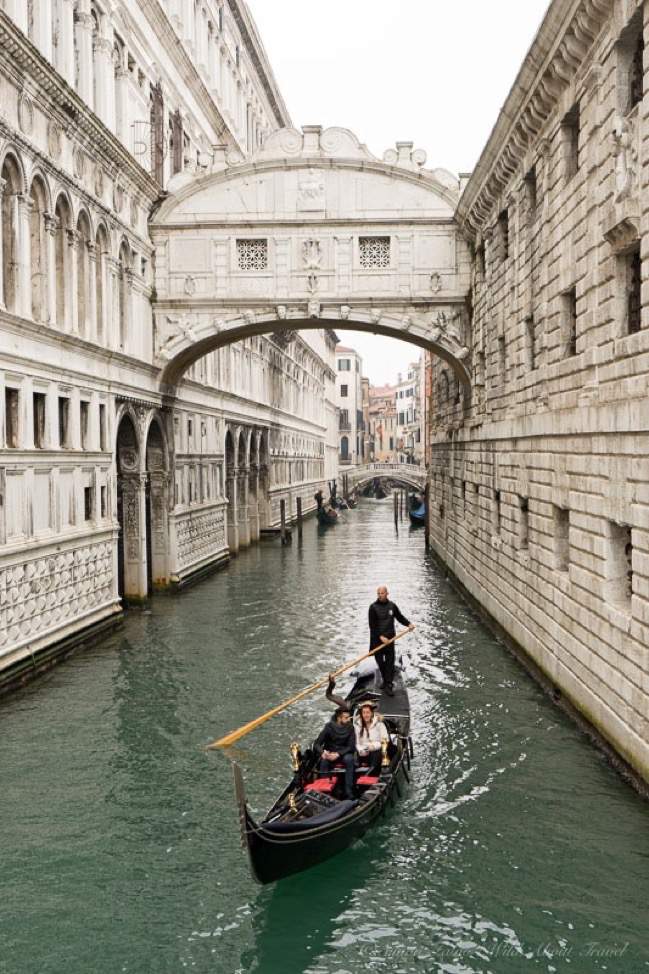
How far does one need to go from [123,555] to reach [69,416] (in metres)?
5.34

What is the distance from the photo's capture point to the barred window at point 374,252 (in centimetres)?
1981

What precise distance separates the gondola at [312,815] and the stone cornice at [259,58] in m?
23.9

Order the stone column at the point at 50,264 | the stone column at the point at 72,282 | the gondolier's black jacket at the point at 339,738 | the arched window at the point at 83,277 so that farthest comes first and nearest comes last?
the arched window at the point at 83,277, the stone column at the point at 72,282, the stone column at the point at 50,264, the gondolier's black jacket at the point at 339,738

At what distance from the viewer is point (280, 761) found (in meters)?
10.4

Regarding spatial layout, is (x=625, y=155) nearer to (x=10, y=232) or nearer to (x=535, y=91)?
(x=535, y=91)

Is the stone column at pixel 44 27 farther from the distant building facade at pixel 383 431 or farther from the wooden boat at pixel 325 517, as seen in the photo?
the distant building facade at pixel 383 431

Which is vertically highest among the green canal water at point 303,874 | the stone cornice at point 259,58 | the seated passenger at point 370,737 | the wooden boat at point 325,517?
the stone cornice at point 259,58

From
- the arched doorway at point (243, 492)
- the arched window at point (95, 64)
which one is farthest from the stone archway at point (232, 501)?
the arched window at point (95, 64)

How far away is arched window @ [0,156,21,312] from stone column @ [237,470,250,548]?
757 inches

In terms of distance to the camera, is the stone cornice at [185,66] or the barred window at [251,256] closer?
the stone cornice at [185,66]

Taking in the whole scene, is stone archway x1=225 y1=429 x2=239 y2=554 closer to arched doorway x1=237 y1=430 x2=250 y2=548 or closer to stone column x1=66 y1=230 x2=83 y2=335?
arched doorway x1=237 y1=430 x2=250 y2=548

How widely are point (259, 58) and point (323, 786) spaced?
94.7 feet

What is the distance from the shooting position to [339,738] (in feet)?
28.9

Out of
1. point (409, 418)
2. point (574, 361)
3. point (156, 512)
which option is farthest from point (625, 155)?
point (409, 418)
